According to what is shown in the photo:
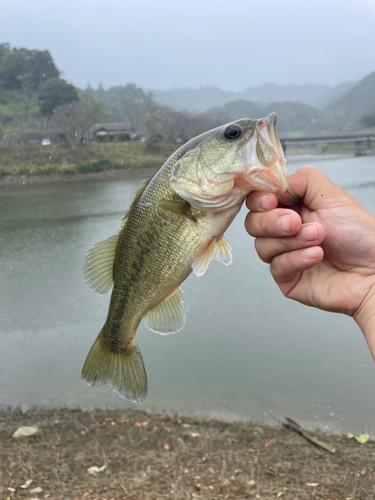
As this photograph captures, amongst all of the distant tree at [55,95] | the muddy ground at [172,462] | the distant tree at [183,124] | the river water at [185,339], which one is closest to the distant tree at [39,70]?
the distant tree at [55,95]

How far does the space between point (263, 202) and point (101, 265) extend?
0.64 metres

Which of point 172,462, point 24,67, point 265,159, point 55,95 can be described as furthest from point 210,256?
point 24,67

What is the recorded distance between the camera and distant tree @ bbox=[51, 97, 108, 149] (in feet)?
44.1

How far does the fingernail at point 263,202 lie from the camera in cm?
140

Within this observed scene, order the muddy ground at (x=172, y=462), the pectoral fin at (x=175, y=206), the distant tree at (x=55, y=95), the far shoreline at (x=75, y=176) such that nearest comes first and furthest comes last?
1. the pectoral fin at (x=175, y=206)
2. the muddy ground at (x=172, y=462)
3. the far shoreline at (x=75, y=176)
4. the distant tree at (x=55, y=95)

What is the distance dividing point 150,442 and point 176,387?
6.93 feet

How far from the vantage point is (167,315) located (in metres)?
1.49

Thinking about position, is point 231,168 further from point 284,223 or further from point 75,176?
point 75,176

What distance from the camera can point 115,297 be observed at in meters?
1.47

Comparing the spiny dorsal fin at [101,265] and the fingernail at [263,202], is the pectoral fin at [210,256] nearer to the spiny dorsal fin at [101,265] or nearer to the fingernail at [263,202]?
the fingernail at [263,202]

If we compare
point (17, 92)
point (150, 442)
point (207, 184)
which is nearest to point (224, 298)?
point (150, 442)

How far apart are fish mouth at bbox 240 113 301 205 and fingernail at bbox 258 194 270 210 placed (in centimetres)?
17

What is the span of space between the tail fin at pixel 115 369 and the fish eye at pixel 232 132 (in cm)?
85

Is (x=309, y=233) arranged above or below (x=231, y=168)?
below
